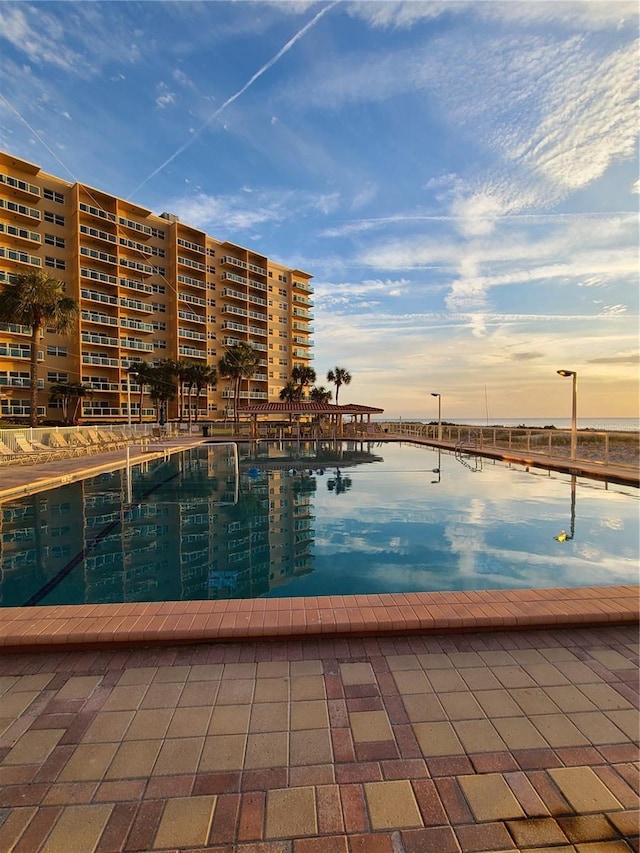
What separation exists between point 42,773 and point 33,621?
1523 millimetres

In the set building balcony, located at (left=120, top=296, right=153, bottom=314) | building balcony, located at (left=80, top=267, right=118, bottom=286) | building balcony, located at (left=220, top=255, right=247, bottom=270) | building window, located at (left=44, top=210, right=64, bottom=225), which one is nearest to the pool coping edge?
building balcony, located at (left=80, top=267, right=118, bottom=286)

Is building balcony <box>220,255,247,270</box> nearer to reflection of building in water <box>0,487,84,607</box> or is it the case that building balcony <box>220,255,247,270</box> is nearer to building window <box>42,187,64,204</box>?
building window <box>42,187,64,204</box>

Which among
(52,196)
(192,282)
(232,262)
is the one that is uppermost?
(52,196)

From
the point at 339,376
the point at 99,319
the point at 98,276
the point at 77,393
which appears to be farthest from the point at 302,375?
the point at 77,393

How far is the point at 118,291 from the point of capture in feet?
140

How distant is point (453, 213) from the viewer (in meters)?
18.2

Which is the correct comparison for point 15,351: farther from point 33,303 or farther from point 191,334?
point 191,334

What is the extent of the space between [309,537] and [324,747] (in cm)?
515

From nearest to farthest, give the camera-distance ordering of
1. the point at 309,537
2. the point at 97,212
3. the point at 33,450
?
the point at 309,537
the point at 33,450
the point at 97,212

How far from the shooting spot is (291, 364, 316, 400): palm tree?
57.1 metres

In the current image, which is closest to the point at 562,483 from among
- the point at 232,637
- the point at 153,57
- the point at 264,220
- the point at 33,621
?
the point at 232,637

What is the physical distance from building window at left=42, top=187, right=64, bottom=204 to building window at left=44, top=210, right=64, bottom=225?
1.33 meters

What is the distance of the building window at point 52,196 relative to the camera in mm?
38906

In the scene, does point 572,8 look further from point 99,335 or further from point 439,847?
point 99,335
